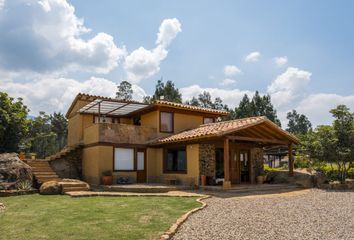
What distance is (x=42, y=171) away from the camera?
64.3 feet

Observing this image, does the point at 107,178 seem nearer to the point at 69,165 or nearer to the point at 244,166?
the point at 69,165

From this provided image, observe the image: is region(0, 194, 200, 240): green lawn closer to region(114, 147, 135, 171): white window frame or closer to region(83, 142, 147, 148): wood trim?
region(83, 142, 147, 148): wood trim

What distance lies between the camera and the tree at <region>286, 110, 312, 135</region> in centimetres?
9231

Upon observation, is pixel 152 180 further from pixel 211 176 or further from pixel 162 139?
pixel 211 176

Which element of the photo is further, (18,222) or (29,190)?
(29,190)

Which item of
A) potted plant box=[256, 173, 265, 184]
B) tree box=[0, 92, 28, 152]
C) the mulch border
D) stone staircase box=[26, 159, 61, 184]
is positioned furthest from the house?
the mulch border

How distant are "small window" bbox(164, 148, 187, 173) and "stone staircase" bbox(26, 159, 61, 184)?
21.0 ft

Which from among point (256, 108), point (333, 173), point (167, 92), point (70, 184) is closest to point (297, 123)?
point (256, 108)

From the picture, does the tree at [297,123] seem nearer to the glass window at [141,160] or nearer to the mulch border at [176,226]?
the glass window at [141,160]

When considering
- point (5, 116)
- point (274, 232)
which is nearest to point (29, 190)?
point (5, 116)

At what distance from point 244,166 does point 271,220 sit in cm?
1262

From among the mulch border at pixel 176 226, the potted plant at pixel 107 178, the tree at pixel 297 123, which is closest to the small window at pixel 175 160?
the potted plant at pixel 107 178

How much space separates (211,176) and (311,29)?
9.05 m

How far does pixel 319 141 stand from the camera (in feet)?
63.1
